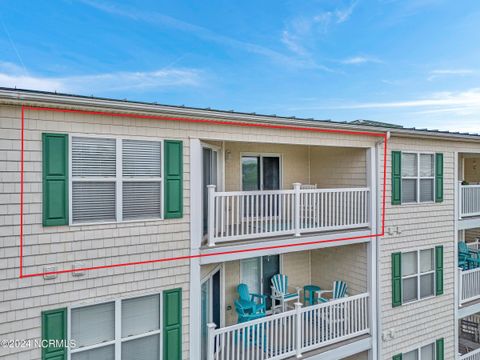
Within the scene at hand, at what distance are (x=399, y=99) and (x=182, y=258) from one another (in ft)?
59.7

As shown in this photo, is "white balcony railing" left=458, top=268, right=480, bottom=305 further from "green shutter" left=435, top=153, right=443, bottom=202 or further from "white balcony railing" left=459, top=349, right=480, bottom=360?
"green shutter" left=435, top=153, right=443, bottom=202

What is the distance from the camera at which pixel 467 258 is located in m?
12.0

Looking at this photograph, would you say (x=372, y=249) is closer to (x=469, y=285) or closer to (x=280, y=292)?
(x=280, y=292)

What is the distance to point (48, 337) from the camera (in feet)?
17.2

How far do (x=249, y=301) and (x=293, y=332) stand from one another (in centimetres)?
143

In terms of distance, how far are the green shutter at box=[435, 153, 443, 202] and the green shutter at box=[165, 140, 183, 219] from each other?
8028 mm

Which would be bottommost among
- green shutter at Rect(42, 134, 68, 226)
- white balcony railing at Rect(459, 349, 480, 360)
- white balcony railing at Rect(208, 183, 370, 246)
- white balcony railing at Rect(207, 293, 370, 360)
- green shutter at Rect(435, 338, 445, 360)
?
white balcony railing at Rect(459, 349, 480, 360)

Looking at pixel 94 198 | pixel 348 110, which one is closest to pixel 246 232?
pixel 94 198

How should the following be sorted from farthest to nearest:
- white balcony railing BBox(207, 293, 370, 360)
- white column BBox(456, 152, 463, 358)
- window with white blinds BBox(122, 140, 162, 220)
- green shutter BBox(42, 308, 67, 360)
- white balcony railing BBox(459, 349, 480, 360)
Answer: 1. white balcony railing BBox(459, 349, 480, 360)
2. white column BBox(456, 152, 463, 358)
3. white balcony railing BBox(207, 293, 370, 360)
4. window with white blinds BBox(122, 140, 162, 220)
5. green shutter BBox(42, 308, 67, 360)

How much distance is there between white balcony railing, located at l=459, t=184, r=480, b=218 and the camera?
10.5 m


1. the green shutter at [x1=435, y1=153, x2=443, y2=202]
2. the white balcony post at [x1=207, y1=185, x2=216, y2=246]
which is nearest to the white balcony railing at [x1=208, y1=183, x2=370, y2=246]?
the white balcony post at [x1=207, y1=185, x2=216, y2=246]

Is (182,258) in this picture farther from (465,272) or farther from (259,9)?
(259,9)

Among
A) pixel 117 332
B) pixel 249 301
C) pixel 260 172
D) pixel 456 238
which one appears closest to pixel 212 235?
pixel 117 332

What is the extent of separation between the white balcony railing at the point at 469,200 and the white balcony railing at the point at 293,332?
Answer: 16.2 ft
